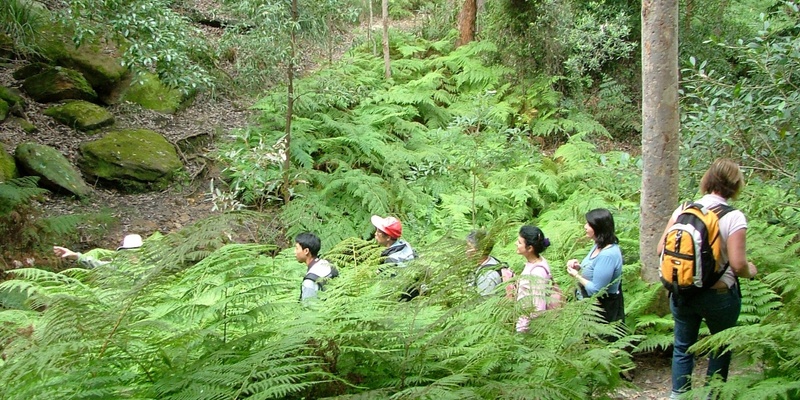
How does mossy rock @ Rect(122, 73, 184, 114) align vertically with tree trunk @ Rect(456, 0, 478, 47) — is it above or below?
below

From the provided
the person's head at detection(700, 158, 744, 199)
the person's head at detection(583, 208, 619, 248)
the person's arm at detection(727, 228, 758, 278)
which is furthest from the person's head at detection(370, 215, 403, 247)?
the person's arm at detection(727, 228, 758, 278)

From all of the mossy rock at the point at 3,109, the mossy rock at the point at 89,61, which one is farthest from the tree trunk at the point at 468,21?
the mossy rock at the point at 3,109

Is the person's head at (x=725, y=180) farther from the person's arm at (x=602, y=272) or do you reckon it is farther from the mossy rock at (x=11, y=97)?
→ the mossy rock at (x=11, y=97)

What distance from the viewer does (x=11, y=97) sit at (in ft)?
34.1

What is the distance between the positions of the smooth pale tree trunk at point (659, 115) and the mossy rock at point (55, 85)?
32.5 ft

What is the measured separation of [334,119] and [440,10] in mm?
7605

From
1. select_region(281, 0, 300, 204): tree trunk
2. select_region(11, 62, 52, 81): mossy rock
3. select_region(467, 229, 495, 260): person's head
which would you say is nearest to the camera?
select_region(467, 229, 495, 260): person's head

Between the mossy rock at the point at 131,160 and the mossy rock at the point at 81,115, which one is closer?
the mossy rock at the point at 131,160

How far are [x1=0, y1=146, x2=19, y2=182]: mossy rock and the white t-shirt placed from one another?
8645 millimetres

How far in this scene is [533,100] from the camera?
13.5 m

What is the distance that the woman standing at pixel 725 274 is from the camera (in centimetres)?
362

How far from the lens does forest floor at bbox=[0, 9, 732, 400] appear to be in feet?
29.9

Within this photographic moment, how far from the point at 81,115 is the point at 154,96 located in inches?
65.7

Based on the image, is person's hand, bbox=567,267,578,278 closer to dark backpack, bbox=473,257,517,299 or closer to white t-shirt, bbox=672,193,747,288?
dark backpack, bbox=473,257,517,299
